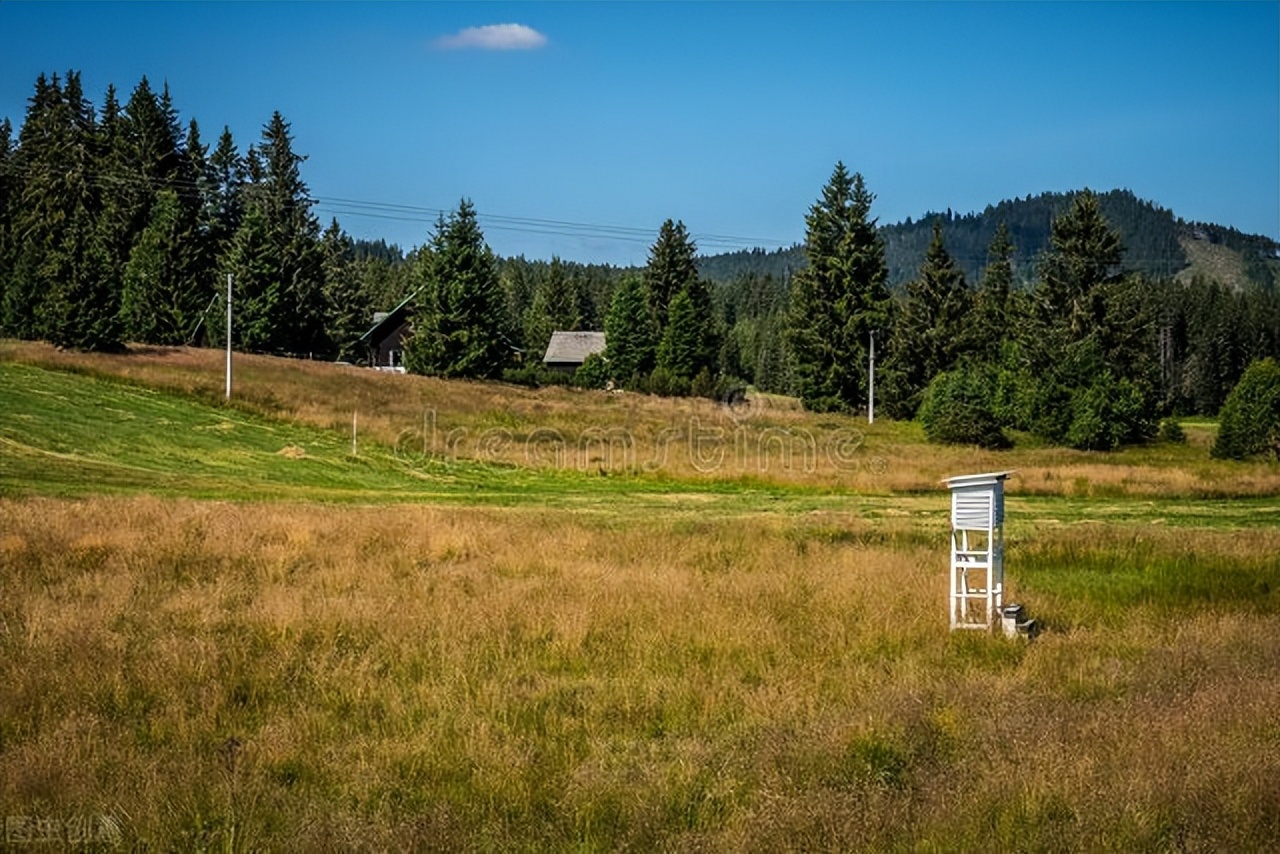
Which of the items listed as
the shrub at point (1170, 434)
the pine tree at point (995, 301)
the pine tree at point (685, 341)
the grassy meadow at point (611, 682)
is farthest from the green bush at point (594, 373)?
the grassy meadow at point (611, 682)

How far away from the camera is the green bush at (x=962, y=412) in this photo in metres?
54.6

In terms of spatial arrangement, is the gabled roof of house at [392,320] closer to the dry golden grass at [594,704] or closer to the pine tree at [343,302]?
the pine tree at [343,302]

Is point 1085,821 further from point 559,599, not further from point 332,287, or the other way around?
point 332,287

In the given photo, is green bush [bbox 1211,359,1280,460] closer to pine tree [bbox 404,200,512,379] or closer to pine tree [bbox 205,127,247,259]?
pine tree [bbox 404,200,512,379]

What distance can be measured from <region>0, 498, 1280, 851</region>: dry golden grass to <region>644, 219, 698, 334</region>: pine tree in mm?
73983

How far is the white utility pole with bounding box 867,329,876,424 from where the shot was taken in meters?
67.6

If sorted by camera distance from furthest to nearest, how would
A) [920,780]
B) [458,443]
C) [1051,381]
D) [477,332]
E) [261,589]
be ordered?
[477,332]
[1051,381]
[458,443]
[261,589]
[920,780]

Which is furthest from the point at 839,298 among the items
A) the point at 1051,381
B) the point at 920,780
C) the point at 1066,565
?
the point at 920,780

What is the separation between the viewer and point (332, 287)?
95750 millimetres

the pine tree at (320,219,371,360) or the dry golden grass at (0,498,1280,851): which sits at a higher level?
the pine tree at (320,219,371,360)

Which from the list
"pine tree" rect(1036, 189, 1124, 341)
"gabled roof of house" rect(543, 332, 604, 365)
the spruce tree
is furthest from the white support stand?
the spruce tree

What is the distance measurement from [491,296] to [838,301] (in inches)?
942

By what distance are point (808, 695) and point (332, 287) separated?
9163cm

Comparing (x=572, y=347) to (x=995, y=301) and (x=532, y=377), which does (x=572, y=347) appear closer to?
(x=532, y=377)
